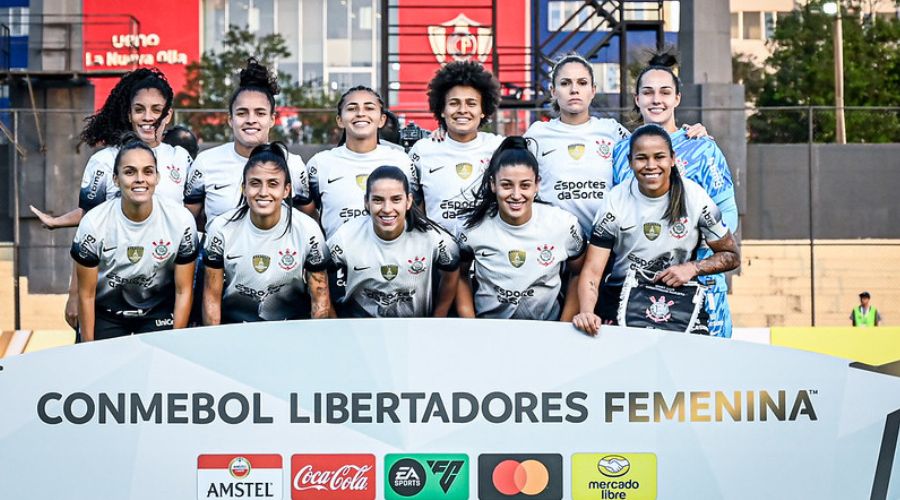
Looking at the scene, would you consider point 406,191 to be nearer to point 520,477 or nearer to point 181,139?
point 520,477

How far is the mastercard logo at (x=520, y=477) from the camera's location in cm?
486

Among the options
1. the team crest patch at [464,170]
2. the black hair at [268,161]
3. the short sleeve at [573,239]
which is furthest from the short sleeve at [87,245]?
the short sleeve at [573,239]

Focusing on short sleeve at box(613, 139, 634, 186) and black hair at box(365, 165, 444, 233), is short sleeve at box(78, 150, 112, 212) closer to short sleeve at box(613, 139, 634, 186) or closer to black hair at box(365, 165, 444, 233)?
black hair at box(365, 165, 444, 233)

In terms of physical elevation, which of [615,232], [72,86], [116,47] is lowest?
[615,232]

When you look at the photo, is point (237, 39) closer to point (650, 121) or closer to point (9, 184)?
point (9, 184)

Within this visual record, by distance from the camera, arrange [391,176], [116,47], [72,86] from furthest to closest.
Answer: [116,47], [72,86], [391,176]

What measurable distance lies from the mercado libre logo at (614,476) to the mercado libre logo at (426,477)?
1.40 ft

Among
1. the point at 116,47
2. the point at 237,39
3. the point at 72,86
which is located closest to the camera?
the point at 72,86

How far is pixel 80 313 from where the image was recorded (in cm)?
601

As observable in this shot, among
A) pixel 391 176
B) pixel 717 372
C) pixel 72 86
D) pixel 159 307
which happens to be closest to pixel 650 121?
pixel 391 176

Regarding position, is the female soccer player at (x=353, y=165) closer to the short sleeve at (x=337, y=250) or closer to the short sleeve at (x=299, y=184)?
the short sleeve at (x=299, y=184)

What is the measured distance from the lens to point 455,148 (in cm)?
662

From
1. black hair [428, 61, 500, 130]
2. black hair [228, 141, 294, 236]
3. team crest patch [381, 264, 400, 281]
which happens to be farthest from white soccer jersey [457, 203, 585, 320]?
black hair [428, 61, 500, 130]

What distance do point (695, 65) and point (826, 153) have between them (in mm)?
2225
